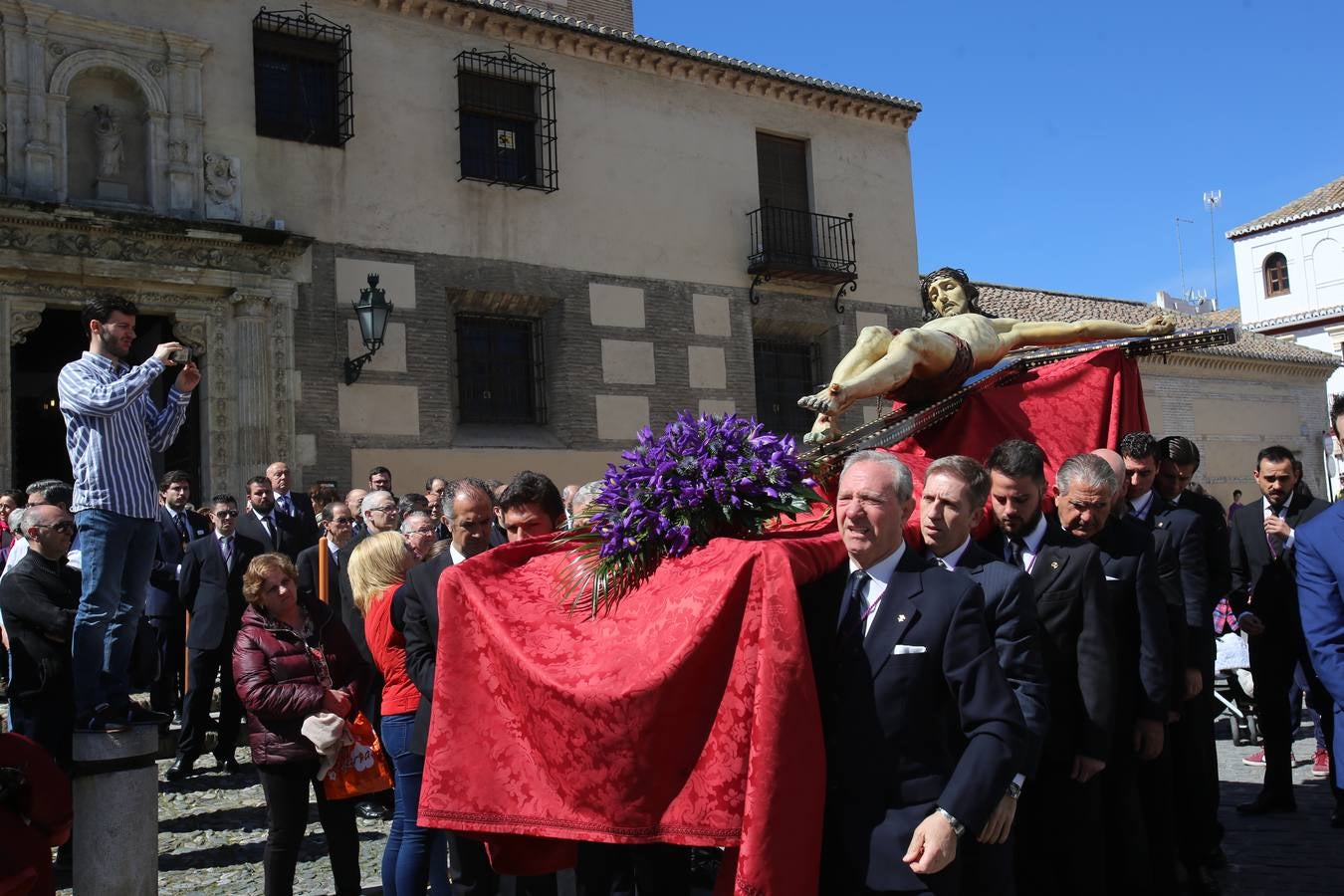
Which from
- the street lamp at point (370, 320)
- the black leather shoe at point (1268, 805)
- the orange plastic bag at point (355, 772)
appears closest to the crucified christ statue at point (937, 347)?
the orange plastic bag at point (355, 772)

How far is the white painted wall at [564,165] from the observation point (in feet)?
44.1

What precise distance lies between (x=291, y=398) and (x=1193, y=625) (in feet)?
34.5

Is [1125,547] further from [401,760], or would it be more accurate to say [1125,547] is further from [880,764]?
[401,760]

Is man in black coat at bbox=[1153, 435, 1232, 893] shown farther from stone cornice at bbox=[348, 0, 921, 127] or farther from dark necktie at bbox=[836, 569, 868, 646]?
stone cornice at bbox=[348, 0, 921, 127]

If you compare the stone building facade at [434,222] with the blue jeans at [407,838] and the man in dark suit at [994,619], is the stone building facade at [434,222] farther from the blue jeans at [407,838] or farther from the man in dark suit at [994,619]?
the man in dark suit at [994,619]

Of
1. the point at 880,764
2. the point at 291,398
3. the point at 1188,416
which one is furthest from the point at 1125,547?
the point at 1188,416

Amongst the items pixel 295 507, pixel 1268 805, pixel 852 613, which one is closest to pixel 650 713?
pixel 852 613

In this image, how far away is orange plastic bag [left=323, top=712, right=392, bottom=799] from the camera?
16.3ft

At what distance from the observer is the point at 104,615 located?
17.3ft

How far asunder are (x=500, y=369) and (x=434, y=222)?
2.11 metres

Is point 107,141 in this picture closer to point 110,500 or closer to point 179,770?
point 179,770

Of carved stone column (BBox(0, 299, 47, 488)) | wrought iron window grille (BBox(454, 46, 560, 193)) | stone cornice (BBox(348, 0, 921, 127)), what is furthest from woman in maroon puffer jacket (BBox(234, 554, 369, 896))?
stone cornice (BBox(348, 0, 921, 127))

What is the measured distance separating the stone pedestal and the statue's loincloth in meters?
3.75

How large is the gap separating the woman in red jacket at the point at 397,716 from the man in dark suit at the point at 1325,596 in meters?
3.22
